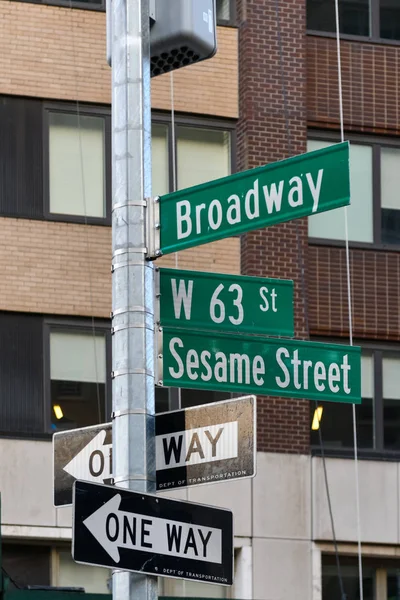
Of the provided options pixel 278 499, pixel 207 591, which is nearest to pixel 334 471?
pixel 278 499

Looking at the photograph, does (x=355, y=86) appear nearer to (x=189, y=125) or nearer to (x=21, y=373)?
(x=189, y=125)

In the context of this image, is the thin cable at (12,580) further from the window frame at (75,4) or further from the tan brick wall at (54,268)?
the window frame at (75,4)

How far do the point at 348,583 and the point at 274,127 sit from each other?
5731 millimetres

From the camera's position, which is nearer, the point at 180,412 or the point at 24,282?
the point at 180,412

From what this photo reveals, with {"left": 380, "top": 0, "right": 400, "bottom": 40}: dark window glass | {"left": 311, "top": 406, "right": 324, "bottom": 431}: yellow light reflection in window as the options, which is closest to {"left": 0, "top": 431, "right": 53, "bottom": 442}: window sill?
{"left": 311, "top": 406, "right": 324, "bottom": 431}: yellow light reflection in window

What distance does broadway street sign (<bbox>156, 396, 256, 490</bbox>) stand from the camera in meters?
7.31

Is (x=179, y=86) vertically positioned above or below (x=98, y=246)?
above

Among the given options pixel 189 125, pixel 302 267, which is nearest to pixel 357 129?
pixel 302 267

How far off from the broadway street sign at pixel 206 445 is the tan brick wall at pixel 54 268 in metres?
10.5

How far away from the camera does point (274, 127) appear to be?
19.1m

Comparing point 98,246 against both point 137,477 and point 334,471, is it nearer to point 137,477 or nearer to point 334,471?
point 334,471

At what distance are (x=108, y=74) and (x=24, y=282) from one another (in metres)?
2.76

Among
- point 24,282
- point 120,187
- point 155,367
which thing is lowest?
point 155,367

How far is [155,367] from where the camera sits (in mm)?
7312
